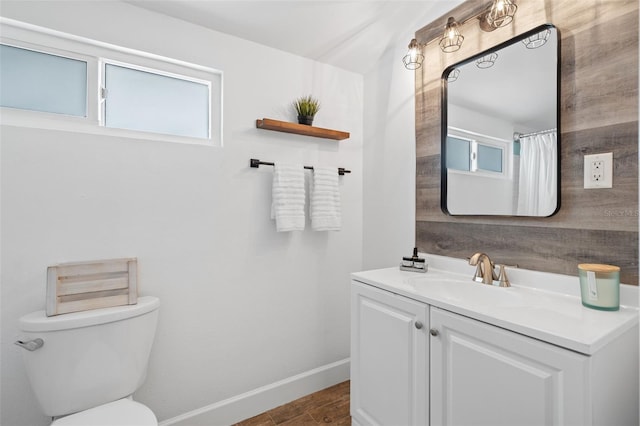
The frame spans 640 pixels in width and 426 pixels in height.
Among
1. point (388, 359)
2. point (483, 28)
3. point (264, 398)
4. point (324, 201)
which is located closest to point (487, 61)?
point (483, 28)

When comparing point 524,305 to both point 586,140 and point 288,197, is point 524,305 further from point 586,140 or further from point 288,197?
point 288,197

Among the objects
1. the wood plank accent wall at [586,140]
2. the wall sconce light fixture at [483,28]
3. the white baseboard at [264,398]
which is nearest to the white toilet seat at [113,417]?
the white baseboard at [264,398]

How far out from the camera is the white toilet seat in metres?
1.09

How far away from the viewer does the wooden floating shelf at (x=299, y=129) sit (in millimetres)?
1789

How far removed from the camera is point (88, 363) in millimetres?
1200

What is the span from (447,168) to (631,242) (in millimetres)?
795

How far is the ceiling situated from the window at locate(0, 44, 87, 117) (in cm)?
44

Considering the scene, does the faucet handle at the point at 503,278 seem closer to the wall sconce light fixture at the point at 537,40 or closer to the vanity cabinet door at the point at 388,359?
the vanity cabinet door at the point at 388,359

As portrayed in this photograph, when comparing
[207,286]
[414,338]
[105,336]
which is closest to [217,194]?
[207,286]

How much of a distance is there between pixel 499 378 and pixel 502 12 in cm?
138

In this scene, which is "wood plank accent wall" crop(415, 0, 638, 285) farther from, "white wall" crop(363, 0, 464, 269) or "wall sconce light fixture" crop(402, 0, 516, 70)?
"white wall" crop(363, 0, 464, 269)

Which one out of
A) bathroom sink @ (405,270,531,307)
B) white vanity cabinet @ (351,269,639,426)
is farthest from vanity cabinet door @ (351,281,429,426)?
bathroom sink @ (405,270,531,307)

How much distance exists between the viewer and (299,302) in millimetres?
2018

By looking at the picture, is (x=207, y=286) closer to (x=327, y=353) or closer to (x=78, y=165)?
(x=78, y=165)
